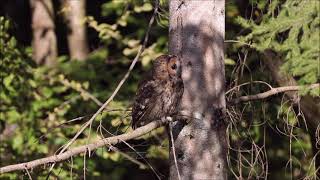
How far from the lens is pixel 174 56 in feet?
14.8

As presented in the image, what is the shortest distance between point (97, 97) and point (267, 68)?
2196 mm

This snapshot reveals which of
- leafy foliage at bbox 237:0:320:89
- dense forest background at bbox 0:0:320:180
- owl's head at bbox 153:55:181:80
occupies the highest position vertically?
leafy foliage at bbox 237:0:320:89

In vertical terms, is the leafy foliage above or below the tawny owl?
above

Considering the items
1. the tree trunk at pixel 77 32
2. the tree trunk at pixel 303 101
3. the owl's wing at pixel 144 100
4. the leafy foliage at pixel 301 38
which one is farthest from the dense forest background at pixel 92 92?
the leafy foliage at pixel 301 38

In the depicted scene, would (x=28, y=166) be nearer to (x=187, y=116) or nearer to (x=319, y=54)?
(x=187, y=116)

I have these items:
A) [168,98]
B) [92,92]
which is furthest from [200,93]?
[92,92]

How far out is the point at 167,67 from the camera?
484 cm

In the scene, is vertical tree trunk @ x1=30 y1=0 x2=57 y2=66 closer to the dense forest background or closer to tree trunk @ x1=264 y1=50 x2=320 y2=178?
the dense forest background

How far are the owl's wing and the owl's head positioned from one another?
4.3 inches

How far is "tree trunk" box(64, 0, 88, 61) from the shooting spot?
853 cm

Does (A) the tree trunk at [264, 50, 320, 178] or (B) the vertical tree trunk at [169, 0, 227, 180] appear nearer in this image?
(B) the vertical tree trunk at [169, 0, 227, 180]

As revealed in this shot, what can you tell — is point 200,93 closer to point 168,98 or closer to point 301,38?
point 168,98

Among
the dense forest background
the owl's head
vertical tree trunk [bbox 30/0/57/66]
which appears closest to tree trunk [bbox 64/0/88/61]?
the dense forest background

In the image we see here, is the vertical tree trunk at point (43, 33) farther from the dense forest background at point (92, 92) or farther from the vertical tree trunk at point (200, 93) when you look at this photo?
the vertical tree trunk at point (200, 93)
